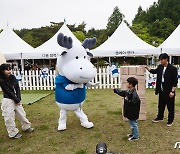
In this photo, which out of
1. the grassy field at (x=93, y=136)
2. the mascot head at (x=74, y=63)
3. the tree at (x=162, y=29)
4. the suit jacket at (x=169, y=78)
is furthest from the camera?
the tree at (x=162, y=29)

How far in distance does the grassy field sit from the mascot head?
1.24 meters

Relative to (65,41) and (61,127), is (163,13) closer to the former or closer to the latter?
(65,41)

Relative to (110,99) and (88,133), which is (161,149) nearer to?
(88,133)

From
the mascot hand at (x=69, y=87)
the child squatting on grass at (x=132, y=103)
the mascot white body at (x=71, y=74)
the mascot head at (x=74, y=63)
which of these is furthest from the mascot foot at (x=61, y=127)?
the child squatting on grass at (x=132, y=103)

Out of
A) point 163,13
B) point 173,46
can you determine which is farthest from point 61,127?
point 163,13

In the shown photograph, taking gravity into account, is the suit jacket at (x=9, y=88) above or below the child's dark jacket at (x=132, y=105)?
above

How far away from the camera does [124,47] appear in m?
13.9

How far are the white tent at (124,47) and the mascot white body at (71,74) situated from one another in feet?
25.5

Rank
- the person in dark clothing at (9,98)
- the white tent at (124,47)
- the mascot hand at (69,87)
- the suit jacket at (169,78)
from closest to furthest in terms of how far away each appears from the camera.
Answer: the person in dark clothing at (9,98), the mascot hand at (69,87), the suit jacket at (169,78), the white tent at (124,47)

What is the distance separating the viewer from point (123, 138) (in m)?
4.86

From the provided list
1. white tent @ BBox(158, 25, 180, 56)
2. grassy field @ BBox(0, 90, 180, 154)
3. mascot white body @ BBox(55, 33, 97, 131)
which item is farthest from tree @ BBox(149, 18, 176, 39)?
mascot white body @ BBox(55, 33, 97, 131)

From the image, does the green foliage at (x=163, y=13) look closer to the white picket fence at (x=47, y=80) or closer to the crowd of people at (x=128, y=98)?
the white picket fence at (x=47, y=80)

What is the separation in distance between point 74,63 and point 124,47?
9.32m

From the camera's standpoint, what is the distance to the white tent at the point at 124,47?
12.8 metres
